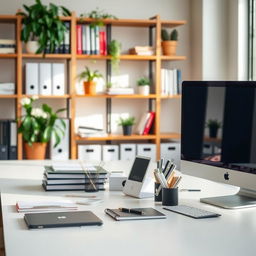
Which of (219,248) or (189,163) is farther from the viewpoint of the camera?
(189,163)

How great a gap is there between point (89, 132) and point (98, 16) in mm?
1145

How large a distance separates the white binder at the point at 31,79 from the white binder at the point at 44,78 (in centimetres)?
4

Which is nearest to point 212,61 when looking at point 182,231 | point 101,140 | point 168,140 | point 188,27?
point 188,27

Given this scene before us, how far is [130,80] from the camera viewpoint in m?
6.15

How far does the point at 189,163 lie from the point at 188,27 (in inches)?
150

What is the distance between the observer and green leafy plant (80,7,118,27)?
5691mm

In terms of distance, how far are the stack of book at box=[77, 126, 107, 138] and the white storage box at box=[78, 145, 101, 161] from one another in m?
0.11

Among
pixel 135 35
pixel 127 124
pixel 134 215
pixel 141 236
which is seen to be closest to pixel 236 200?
pixel 134 215

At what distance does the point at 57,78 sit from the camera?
18.6 ft

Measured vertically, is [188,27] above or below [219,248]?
above

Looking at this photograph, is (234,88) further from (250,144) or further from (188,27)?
(188,27)

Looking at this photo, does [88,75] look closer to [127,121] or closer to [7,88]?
[127,121]

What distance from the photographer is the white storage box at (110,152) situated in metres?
5.79

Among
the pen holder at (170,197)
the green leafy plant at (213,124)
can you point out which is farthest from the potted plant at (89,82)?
the pen holder at (170,197)
